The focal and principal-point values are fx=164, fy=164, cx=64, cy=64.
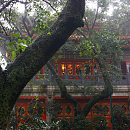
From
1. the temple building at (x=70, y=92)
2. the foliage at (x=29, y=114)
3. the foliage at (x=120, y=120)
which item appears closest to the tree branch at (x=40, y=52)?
the foliage at (x=29, y=114)

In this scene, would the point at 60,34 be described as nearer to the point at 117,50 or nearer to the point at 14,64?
the point at 14,64

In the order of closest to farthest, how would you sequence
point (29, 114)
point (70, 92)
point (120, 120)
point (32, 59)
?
point (32, 59), point (120, 120), point (29, 114), point (70, 92)

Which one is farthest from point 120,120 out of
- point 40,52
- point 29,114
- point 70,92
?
point 40,52

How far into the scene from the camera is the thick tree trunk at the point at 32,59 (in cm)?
223

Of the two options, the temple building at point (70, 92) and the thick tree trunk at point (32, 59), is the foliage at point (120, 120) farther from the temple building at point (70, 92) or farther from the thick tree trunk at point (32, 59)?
the thick tree trunk at point (32, 59)

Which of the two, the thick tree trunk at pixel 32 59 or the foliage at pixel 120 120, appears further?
the foliage at pixel 120 120

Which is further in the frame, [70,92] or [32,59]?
[70,92]

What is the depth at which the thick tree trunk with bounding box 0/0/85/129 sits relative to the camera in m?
2.23

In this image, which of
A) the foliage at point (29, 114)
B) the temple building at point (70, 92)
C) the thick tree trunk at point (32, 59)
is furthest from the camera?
the temple building at point (70, 92)

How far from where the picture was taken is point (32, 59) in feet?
7.99

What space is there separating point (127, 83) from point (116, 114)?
258 cm

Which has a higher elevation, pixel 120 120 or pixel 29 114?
pixel 29 114

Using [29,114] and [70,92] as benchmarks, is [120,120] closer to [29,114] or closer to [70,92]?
[70,92]

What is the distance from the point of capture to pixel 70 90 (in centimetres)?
959
